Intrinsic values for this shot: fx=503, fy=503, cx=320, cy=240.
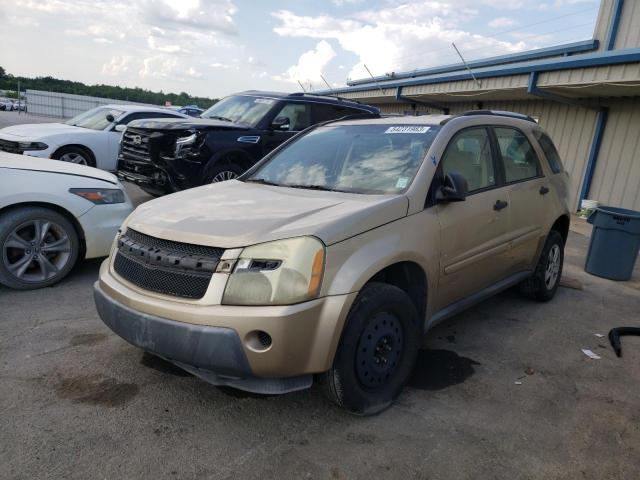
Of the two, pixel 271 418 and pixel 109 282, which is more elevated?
pixel 109 282

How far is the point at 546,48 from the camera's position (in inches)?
581

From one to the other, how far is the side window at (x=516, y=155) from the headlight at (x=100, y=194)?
3661 mm

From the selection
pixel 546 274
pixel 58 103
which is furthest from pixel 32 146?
pixel 58 103

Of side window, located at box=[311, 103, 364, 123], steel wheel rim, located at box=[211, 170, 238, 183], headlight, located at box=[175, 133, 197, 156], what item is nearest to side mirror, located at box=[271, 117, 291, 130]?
side window, located at box=[311, 103, 364, 123]

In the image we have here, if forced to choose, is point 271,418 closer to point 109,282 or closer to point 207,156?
point 109,282

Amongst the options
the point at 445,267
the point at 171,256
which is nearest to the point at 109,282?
the point at 171,256

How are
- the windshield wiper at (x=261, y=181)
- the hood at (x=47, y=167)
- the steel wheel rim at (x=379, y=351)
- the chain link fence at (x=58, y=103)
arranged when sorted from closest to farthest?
the steel wheel rim at (x=379, y=351) < the windshield wiper at (x=261, y=181) < the hood at (x=47, y=167) < the chain link fence at (x=58, y=103)

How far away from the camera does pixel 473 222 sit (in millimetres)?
3641

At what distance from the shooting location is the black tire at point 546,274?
4.92 meters

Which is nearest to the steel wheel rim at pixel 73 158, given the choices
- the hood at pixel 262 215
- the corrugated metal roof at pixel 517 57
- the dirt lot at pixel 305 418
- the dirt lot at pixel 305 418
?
the dirt lot at pixel 305 418

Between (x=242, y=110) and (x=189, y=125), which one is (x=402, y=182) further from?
(x=242, y=110)

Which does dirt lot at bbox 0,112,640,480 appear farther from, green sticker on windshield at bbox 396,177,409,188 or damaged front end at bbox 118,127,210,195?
damaged front end at bbox 118,127,210,195

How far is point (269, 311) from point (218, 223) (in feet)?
2.13

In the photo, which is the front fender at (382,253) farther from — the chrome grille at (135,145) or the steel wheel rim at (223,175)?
the chrome grille at (135,145)
